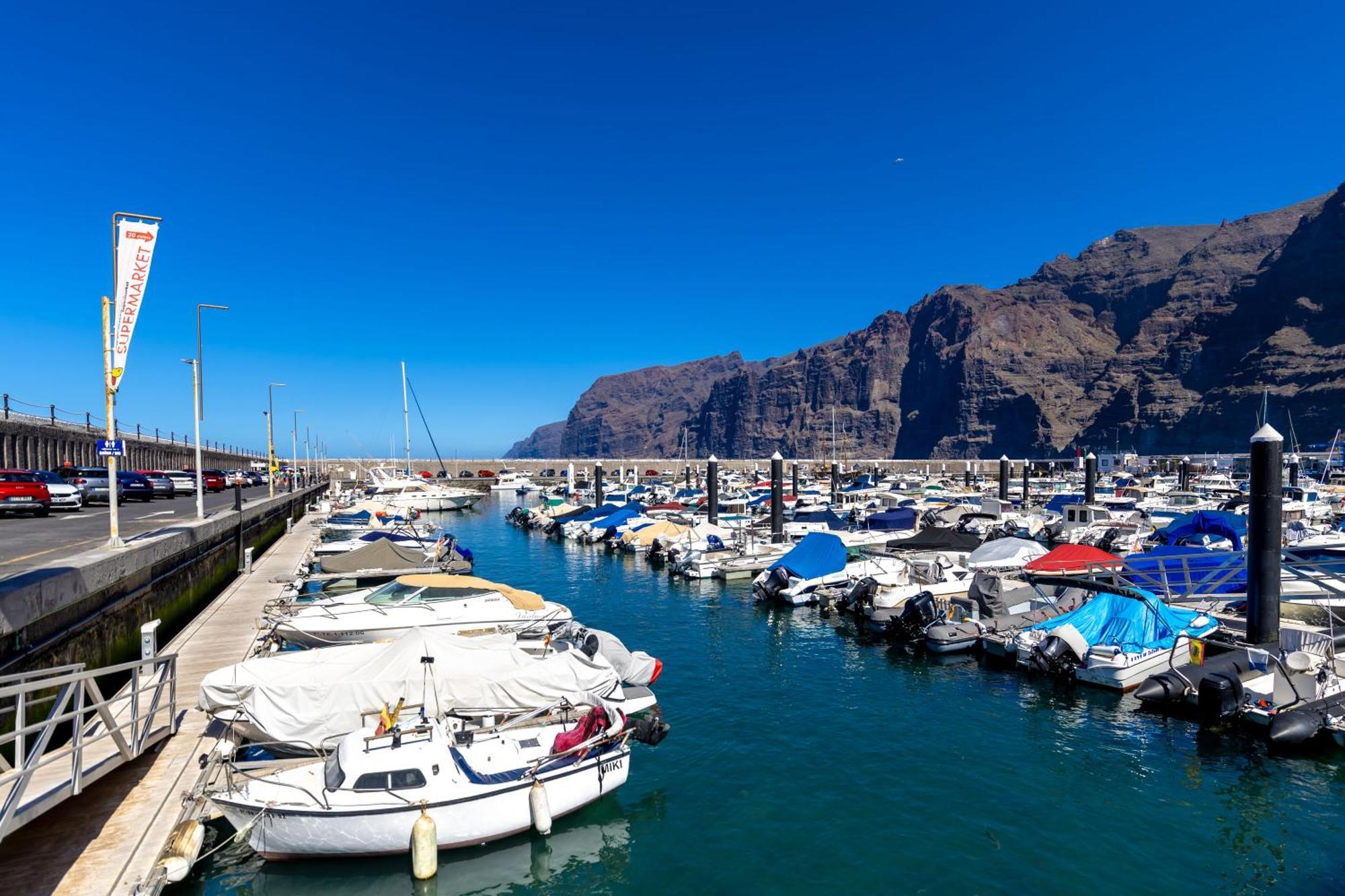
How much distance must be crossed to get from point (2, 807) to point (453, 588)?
50.6ft

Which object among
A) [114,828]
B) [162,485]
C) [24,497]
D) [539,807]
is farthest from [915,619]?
[162,485]

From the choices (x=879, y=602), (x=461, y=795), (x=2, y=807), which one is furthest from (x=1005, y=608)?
(x=2, y=807)

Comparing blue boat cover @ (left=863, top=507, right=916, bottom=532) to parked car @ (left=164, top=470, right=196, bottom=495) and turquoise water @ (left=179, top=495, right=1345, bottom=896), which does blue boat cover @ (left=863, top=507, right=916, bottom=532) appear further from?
parked car @ (left=164, top=470, right=196, bottom=495)

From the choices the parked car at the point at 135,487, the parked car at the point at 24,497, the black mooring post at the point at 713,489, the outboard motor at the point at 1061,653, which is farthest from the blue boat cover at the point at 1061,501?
the parked car at the point at 135,487

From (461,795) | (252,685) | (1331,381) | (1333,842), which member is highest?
(1331,381)

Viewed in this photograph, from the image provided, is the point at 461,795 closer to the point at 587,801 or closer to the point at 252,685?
the point at 587,801

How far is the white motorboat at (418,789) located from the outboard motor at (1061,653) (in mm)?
13637

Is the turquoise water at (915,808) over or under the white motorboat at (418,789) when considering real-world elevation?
under

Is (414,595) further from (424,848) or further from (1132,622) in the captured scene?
(1132,622)

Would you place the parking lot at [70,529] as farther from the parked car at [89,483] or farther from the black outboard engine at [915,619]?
the black outboard engine at [915,619]

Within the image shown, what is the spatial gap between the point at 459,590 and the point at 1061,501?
6236cm

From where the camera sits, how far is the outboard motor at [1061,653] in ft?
67.8

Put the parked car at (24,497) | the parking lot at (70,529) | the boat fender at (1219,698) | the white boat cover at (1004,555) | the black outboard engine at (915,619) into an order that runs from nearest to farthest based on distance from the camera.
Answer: the boat fender at (1219,698)
the parking lot at (70,529)
the black outboard engine at (915,619)
the white boat cover at (1004,555)
the parked car at (24,497)

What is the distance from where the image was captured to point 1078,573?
92.3ft
